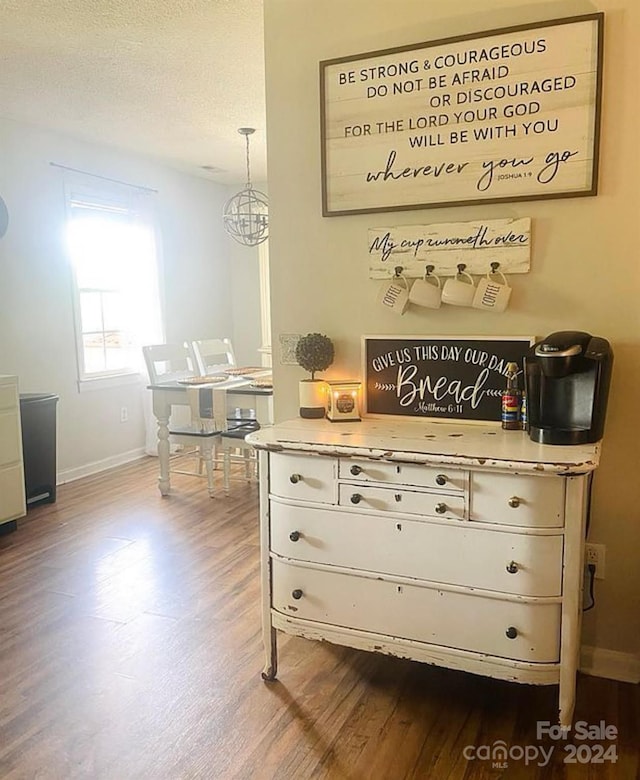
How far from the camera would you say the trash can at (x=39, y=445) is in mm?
3980

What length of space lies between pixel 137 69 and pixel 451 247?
2090 millimetres

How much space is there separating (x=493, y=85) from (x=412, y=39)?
0.34m

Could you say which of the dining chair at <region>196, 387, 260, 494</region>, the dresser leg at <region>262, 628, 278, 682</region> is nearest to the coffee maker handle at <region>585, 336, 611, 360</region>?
the dresser leg at <region>262, 628, 278, 682</region>

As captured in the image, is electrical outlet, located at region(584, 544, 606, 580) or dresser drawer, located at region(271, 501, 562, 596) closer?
dresser drawer, located at region(271, 501, 562, 596)

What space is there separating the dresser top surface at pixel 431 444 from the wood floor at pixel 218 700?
0.82 metres

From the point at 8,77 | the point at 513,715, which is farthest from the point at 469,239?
the point at 8,77

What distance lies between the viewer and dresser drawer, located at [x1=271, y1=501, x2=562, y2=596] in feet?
5.74

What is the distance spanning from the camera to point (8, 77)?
11.0 feet

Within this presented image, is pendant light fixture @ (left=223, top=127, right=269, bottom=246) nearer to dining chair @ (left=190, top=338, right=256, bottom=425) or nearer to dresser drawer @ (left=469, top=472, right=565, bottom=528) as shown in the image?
dining chair @ (left=190, top=338, right=256, bottom=425)

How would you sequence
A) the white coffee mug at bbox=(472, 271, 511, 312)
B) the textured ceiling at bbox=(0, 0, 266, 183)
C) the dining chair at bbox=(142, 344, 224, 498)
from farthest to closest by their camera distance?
the dining chair at bbox=(142, 344, 224, 498) → the textured ceiling at bbox=(0, 0, 266, 183) → the white coffee mug at bbox=(472, 271, 511, 312)

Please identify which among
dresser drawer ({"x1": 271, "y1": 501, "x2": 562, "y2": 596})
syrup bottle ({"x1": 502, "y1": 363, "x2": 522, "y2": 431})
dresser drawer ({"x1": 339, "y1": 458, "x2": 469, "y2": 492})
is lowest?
dresser drawer ({"x1": 271, "y1": 501, "x2": 562, "y2": 596})

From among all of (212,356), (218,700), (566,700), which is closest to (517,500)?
(566,700)

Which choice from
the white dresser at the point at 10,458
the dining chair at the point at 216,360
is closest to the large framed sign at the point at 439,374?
the white dresser at the point at 10,458

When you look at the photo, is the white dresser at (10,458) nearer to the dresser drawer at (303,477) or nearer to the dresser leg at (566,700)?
the dresser drawer at (303,477)
